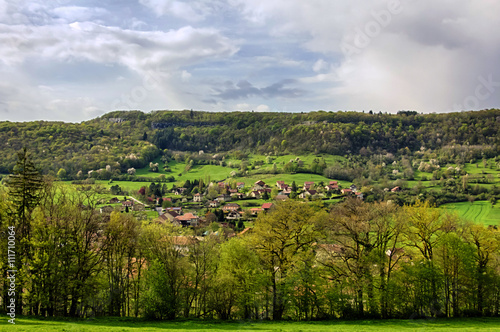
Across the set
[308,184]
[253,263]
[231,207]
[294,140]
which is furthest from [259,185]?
[253,263]

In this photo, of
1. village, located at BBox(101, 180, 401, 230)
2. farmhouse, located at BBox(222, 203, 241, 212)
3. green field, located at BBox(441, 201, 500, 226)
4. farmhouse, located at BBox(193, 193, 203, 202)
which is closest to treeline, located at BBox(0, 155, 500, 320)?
village, located at BBox(101, 180, 401, 230)

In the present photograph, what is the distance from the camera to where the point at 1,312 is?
77.6 ft

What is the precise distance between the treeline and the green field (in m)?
48.2

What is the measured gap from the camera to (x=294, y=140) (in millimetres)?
179250

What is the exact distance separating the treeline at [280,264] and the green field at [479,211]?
158ft

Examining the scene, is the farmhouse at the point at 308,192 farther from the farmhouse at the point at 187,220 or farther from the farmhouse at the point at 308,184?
the farmhouse at the point at 187,220

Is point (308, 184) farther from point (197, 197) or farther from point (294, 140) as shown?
point (294, 140)

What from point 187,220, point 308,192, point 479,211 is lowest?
point 187,220

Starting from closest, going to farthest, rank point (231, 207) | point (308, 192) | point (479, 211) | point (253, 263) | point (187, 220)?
point (253, 263), point (187, 220), point (479, 211), point (231, 207), point (308, 192)

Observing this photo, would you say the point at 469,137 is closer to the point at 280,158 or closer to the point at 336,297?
the point at 280,158

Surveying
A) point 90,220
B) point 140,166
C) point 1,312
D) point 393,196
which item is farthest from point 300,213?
point 140,166

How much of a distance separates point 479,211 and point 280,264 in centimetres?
7229

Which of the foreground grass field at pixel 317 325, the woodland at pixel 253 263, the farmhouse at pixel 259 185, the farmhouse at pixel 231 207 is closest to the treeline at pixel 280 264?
Result: the woodland at pixel 253 263

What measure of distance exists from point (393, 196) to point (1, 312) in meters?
89.4
